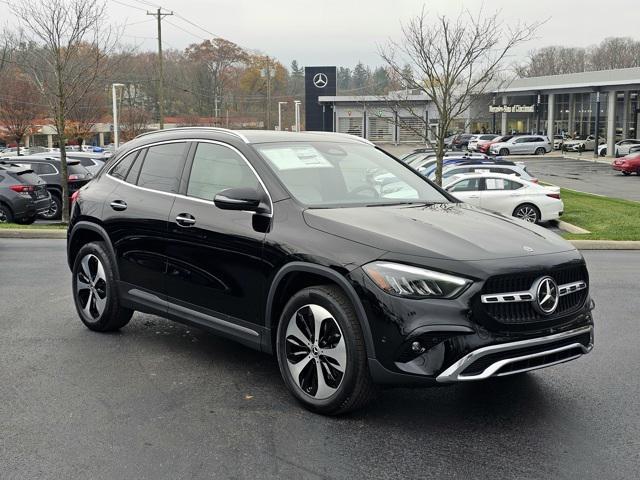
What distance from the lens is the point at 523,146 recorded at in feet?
192

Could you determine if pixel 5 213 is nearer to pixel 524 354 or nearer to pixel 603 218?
pixel 603 218

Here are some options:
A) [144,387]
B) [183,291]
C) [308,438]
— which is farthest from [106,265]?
[308,438]

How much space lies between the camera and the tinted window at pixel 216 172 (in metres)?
5.17

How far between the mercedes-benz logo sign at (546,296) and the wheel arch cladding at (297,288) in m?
0.98

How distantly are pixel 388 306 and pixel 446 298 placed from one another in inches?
12.6

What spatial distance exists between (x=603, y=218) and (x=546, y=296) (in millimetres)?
14027

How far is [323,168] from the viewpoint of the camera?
208 inches

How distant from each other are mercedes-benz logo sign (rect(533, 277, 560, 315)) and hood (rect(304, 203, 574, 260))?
194mm

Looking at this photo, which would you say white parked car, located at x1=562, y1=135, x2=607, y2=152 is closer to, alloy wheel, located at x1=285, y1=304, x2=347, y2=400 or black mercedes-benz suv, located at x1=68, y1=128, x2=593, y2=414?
black mercedes-benz suv, located at x1=68, y1=128, x2=593, y2=414

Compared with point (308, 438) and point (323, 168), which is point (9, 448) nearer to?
point (308, 438)

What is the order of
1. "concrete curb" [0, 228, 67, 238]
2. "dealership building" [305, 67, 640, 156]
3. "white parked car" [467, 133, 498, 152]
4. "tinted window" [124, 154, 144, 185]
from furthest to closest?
"white parked car" [467, 133, 498, 152]
"dealership building" [305, 67, 640, 156]
"concrete curb" [0, 228, 67, 238]
"tinted window" [124, 154, 144, 185]

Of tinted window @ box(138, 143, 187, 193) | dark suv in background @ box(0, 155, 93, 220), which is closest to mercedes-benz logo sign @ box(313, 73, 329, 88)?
dark suv in background @ box(0, 155, 93, 220)

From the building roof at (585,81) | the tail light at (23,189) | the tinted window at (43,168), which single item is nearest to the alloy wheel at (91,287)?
the tail light at (23,189)

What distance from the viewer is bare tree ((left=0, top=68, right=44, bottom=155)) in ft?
154
